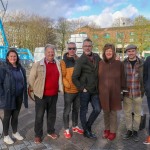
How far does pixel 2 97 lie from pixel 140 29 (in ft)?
135

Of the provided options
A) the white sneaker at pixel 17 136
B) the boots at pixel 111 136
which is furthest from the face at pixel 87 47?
the white sneaker at pixel 17 136

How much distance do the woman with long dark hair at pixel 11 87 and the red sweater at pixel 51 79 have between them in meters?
0.51

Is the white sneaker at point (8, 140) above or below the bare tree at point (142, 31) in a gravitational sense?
below

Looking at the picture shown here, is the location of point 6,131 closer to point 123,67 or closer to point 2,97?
A: point 2,97

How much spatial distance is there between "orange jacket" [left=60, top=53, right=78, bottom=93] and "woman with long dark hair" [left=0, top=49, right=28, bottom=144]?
2.71 feet

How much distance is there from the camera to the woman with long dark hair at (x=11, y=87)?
498 centimetres

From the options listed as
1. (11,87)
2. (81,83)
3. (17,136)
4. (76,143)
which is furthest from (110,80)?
(17,136)

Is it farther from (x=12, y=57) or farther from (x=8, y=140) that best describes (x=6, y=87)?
(x=8, y=140)

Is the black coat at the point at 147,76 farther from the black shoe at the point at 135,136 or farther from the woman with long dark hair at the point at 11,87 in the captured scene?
the woman with long dark hair at the point at 11,87

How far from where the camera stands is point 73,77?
5145mm

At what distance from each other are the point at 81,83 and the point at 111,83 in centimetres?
60

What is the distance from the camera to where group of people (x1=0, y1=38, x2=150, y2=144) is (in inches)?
199

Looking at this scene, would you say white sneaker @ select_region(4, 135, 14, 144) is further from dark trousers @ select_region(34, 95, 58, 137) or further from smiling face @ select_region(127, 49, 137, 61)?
smiling face @ select_region(127, 49, 137, 61)

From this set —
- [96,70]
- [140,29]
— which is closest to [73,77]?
[96,70]
